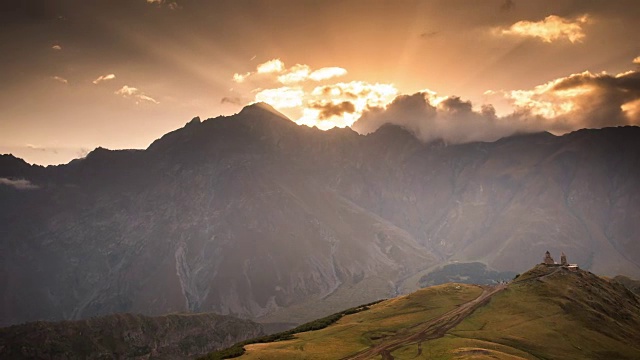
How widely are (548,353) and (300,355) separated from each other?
81.3 m

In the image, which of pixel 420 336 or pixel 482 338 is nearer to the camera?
pixel 482 338

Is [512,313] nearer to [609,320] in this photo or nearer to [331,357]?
[609,320]

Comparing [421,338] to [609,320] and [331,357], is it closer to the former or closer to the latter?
[331,357]

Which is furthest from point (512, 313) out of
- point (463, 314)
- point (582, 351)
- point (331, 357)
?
point (331, 357)

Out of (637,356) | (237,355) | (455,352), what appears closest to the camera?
(455,352)

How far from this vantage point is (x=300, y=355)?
6033 inches

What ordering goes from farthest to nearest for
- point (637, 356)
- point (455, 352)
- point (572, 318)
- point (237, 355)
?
point (572, 318) → point (637, 356) → point (237, 355) → point (455, 352)

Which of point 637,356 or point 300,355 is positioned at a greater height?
point 300,355

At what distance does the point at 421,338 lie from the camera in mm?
171125

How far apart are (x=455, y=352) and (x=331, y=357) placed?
3764 cm

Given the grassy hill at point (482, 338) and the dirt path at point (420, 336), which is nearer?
the grassy hill at point (482, 338)

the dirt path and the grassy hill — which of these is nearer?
the grassy hill

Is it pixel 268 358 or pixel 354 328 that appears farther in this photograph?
pixel 354 328

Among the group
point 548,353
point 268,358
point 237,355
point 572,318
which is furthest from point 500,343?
point 237,355
